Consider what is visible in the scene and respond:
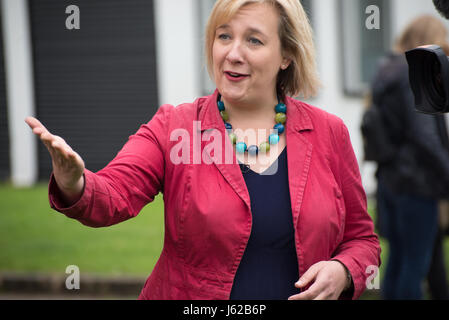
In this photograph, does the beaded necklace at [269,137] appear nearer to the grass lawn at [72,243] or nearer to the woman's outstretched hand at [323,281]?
the woman's outstretched hand at [323,281]

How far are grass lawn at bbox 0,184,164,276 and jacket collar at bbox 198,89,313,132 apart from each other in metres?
3.59

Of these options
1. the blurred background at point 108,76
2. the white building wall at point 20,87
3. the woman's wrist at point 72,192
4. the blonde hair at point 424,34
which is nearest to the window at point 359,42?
the blurred background at point 108,76

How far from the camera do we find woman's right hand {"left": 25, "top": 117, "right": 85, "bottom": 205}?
69.9 inches

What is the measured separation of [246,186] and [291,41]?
59cm

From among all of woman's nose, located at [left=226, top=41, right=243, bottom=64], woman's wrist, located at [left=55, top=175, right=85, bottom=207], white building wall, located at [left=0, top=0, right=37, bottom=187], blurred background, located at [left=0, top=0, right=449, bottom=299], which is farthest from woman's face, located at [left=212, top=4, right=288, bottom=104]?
white building wall, located at [left=0, top=0, right=37, bottom=187]

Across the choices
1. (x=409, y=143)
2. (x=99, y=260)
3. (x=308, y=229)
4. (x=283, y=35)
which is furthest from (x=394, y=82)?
(x=99, y=260)

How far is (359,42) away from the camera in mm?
8227

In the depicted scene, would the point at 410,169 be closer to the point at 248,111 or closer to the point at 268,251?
the point at 248,111

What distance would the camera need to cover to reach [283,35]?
229 cm

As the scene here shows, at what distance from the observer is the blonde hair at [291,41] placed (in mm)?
2191

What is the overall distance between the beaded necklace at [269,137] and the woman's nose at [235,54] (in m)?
0.19
